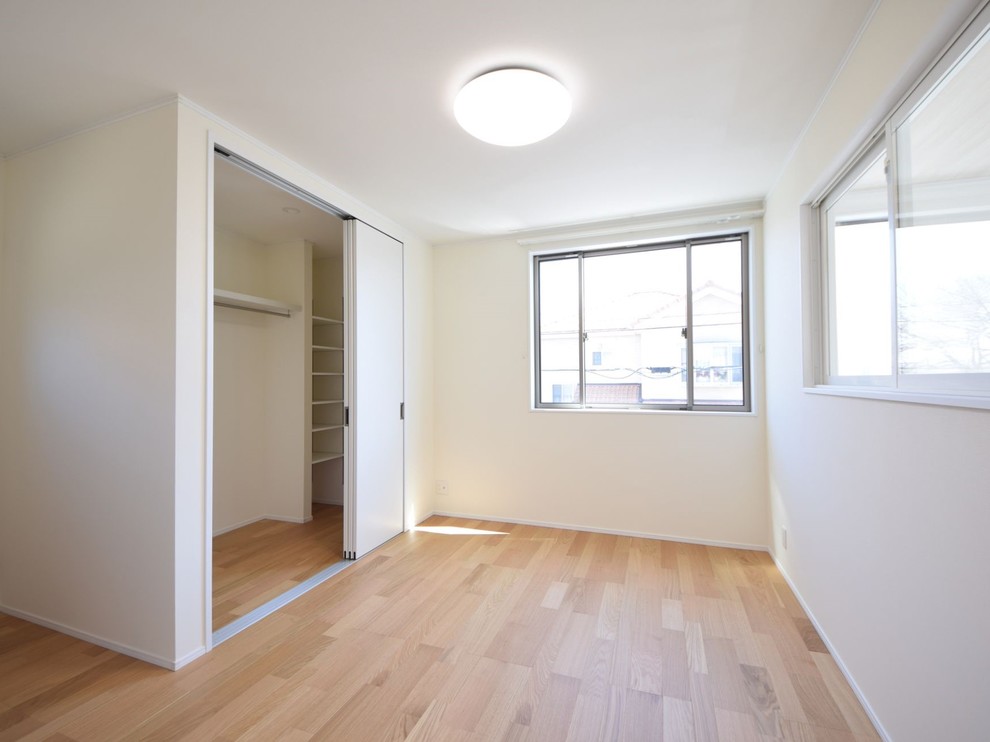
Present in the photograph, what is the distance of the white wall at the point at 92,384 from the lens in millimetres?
1936

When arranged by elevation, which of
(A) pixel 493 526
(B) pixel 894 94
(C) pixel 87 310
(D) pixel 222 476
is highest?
(B) pixel 894 94

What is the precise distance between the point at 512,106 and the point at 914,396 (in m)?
1.79

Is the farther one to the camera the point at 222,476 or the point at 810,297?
the point at 222,476

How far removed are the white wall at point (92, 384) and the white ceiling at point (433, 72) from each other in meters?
0.28

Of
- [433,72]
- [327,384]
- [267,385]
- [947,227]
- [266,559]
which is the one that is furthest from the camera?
[327,384]

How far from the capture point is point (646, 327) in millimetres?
3578

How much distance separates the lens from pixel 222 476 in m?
3.63

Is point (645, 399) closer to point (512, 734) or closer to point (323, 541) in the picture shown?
point (512, 734)

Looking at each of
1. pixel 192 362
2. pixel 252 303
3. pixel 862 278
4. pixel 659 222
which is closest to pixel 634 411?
pixel 659 222

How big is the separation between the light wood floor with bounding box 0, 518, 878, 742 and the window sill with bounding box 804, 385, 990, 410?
3.90 feet

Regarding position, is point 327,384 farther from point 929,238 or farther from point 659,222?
point 929,238

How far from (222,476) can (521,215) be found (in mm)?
3297

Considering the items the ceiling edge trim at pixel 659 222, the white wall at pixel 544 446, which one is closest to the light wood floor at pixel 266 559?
the white wall at pixel 544 446

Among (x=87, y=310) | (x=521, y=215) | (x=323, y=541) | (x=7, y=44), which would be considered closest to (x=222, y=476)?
(x=323, y=541)
